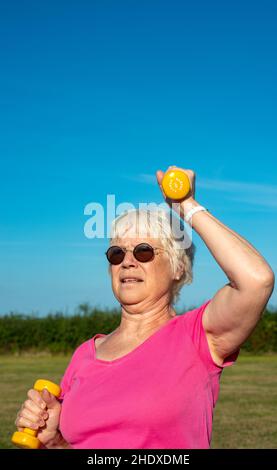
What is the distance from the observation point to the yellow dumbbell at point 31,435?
2680 millimetres

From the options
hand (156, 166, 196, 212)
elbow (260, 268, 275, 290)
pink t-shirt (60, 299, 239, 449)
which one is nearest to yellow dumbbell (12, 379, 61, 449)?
pink t-shirt (60, 299, 239, 449)

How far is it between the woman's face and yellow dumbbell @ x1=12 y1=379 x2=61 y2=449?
489 mm

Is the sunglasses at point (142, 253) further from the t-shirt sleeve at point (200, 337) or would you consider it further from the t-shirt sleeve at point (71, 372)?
the t-shirt sleeve at point (71, 372)

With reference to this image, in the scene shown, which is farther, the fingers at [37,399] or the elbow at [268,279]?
the fingers at [37,399]

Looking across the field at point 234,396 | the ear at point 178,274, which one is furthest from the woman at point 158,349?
the field at point 234,396

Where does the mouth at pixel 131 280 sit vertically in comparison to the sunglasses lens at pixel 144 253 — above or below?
below

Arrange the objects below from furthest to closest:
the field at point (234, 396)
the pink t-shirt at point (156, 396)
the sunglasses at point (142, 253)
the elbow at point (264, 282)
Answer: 1. the field at point (234, 396)
2. the sunglasses at point (142, 253)
3. the pink t-shirt at point (156, 396)
4. the elbow at point (264, 282)

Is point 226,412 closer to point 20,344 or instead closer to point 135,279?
point 135,279

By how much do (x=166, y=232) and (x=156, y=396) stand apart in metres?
0.71

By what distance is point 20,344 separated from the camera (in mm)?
22234

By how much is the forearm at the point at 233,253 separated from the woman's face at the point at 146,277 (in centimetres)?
43

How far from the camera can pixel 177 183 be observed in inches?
93.4

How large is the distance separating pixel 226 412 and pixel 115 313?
12.1 meters

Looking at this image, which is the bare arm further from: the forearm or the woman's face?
the woman's face
